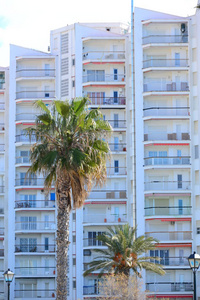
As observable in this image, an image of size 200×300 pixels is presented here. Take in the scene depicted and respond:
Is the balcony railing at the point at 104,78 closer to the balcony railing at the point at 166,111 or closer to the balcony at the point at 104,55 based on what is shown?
the balcony at the point at 104,55

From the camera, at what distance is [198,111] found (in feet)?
273

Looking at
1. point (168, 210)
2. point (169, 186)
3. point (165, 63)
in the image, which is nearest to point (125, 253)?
point (168, 210)

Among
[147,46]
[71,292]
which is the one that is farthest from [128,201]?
[147,46]

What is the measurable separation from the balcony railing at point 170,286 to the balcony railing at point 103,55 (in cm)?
2539

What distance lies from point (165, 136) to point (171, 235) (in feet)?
34.7

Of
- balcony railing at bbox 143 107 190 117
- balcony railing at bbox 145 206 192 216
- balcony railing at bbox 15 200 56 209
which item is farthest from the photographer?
balcony railing at bbox 15 200 56 209

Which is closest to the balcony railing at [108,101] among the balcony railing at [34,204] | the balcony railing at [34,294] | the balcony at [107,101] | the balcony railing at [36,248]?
the balcony at [107,101]

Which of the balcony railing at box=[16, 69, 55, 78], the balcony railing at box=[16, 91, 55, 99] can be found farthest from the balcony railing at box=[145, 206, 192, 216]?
the balcony railing at box=[16, 69, 55, 78]

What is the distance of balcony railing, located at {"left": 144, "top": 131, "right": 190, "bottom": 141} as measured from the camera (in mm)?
84000

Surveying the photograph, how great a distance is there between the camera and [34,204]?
3445 inches

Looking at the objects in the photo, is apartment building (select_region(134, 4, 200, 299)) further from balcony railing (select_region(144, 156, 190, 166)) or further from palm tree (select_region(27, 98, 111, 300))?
palm tree (select_region(27, 98, 111, 300))

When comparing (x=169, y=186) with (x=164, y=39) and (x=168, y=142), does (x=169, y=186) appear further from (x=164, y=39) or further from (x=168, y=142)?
(x=164, y=39)

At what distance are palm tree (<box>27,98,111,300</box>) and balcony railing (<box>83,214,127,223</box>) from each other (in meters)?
35.4

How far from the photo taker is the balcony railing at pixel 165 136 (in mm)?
84000
